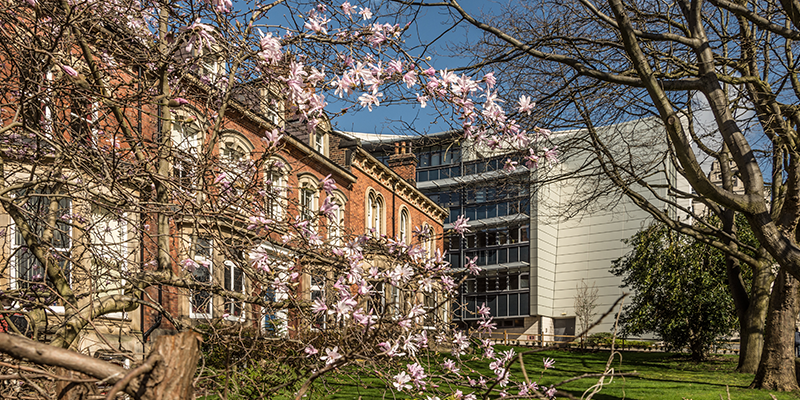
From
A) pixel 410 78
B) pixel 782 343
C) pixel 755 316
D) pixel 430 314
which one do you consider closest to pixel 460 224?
pixel 430 314

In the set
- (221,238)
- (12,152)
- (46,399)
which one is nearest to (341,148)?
(12,152)

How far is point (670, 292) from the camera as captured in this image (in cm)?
2386

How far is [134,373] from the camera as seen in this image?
4.89 feet

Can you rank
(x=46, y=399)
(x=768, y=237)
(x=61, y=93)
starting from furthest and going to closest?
(x=768, y=237) < (x=61, y=93) < (x=46, y=399)

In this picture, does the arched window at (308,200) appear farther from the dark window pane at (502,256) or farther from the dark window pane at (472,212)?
the dark window pane at (502,256)

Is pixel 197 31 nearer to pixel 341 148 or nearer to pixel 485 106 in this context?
pixel 485 106

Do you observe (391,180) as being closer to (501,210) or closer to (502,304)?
(501,210)

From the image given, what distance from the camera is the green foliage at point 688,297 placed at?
23.1 meters

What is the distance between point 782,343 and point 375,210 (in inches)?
639

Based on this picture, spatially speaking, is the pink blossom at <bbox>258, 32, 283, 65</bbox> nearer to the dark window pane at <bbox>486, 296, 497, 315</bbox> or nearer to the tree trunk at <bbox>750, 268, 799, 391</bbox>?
the tree trunk at <bbox>750, 268, 799, 391</bbox>

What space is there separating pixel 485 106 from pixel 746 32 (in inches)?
323

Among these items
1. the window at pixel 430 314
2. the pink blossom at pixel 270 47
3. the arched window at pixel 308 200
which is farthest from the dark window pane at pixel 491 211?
the pink blossom at pixel 270 47

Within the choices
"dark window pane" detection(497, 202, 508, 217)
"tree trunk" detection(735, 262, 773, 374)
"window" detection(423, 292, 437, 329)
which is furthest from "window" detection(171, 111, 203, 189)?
"dark window pane" detection(497, 202, 508, 217)

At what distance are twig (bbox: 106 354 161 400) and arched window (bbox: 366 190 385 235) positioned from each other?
23.3 m
